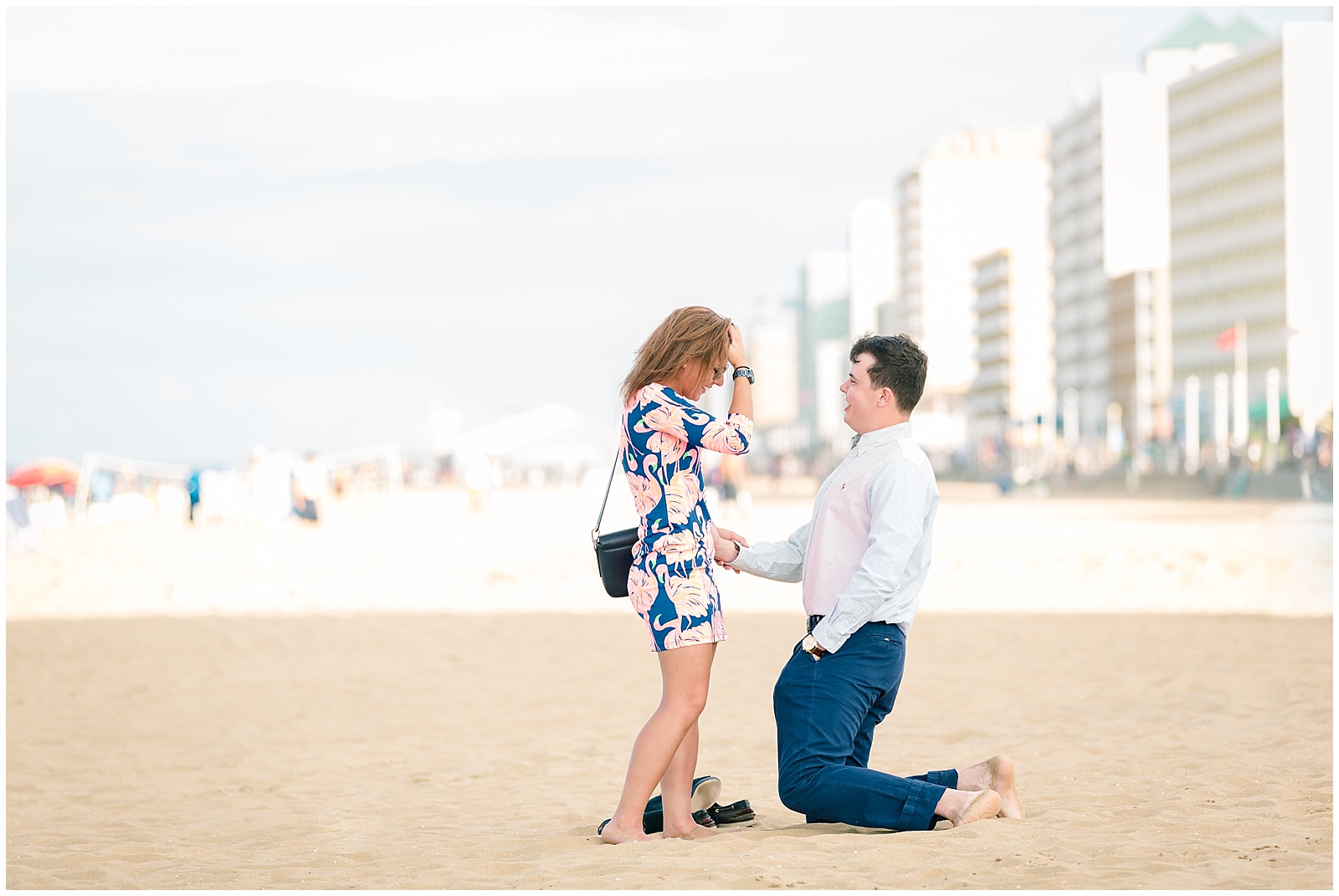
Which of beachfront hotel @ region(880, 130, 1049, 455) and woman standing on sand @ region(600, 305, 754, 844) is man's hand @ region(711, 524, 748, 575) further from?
beachfront hotel @ region(880, 130, 1049, 455)

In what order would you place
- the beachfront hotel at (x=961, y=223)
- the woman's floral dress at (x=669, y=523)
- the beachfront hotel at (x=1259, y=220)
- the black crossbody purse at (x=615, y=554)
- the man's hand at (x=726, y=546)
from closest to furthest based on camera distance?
1. the woman's floral dress at (x=669, y=523)
2. the black crossbody purse at (x=615, y=554)
3. the man's hand at (x=726, y=546)
4. the beachfront hotel at (x=1259, y=220)
5. the beachfront hotel at (x=961, y=223)

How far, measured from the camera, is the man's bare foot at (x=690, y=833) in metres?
4.46

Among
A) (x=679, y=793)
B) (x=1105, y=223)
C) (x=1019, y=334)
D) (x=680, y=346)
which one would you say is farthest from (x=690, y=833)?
(x=1019, y=334)

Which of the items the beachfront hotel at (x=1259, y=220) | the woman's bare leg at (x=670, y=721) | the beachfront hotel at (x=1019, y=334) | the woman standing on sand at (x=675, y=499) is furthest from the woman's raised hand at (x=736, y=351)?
the beachfront hotel at (x=1019, y=334)

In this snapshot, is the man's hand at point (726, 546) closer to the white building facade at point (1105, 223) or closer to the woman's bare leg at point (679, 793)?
the woman's bare leg at point (679, 793)

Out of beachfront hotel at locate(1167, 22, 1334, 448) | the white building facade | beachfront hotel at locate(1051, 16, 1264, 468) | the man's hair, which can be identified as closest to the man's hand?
the man's hair

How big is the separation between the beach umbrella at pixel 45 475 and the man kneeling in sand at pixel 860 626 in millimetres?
50315

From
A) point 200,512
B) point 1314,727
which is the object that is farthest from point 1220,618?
point 200,512

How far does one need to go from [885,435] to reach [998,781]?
106 centimetres

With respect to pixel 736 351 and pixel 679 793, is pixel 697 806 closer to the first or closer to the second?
pixel 679 793

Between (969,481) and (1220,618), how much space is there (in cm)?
5331

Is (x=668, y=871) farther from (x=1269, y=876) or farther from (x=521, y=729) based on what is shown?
(x=521, y=729)

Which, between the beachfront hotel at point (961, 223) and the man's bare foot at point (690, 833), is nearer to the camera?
the man's bare foot at point (690, 833)

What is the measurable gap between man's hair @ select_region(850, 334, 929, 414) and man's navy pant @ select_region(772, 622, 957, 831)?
2.17 feet
